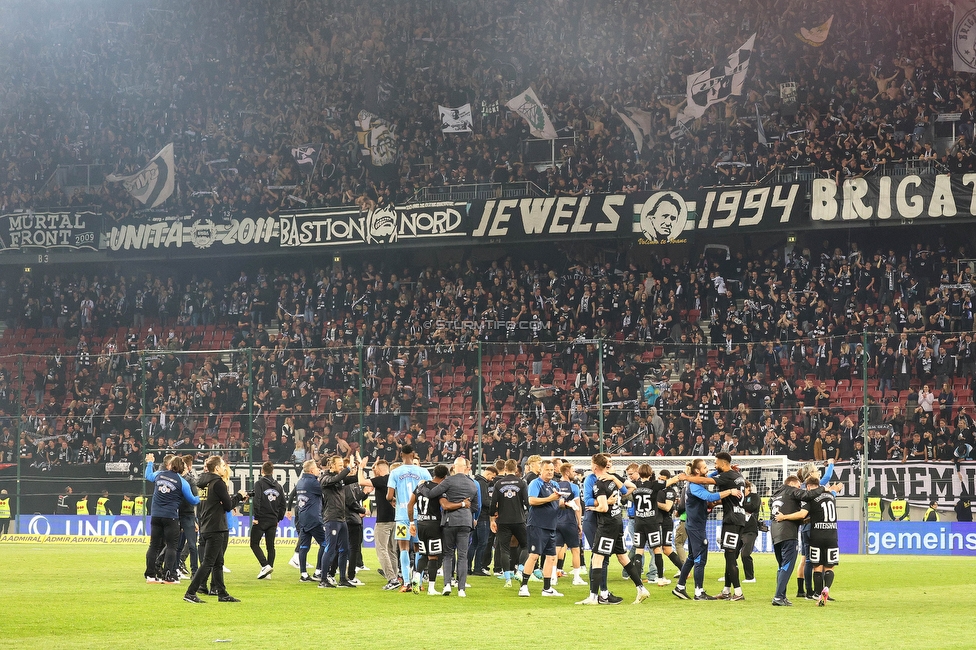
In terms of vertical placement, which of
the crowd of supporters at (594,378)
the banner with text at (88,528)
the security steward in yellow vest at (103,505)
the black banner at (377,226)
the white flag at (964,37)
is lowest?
the banner with text at (88,528)

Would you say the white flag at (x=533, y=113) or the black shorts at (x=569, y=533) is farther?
the white flag at (x=533, y=113)

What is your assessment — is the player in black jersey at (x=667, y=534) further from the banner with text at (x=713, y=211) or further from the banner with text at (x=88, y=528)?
the banner with text at (x=713, y=211)

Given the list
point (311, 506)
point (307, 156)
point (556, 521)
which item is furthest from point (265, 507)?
point (307, 156)

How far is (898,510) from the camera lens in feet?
89.0

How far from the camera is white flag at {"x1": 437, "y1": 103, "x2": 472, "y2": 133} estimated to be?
44.6 m

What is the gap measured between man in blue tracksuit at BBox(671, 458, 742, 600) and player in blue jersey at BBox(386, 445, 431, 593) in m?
3.81

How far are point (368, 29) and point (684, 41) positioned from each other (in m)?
12.8

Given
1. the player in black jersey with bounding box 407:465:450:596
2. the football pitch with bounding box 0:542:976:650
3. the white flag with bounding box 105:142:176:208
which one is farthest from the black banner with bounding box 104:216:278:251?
the player in black jersey with bounding box 407:465:450:596

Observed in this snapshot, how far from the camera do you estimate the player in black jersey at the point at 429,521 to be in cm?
1736

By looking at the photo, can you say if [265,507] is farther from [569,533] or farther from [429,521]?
[569,533]

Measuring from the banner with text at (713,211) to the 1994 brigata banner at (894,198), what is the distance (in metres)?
0.82

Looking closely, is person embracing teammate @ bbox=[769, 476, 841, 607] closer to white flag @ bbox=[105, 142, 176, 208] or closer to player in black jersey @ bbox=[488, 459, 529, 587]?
player in black jersey @ bbox=[488, 459, 529, 587]

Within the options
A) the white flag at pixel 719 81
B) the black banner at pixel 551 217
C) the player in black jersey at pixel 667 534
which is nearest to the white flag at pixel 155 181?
the black banner at pixel 551 217

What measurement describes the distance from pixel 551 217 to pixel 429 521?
2321cm
